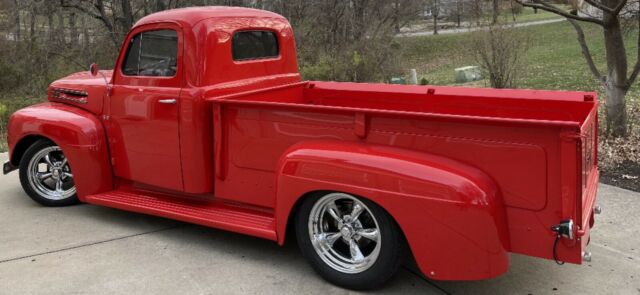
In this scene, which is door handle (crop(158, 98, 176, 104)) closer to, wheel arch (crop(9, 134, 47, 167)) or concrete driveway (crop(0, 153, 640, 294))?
concrete driveway (crop(0, 153, 640, 294))

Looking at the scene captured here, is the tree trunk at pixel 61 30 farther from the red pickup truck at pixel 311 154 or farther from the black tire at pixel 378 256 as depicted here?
the black tire at pixel 378 256

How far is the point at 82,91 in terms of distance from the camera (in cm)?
504

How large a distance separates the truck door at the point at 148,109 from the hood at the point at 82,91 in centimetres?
17

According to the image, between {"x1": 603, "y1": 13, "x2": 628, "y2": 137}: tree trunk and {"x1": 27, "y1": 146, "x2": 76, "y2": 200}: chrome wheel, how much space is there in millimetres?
5930

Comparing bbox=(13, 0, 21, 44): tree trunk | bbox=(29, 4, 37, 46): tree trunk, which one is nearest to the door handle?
bbox=(29, 4, 37, 46): tree trunk

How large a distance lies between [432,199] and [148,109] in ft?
8.09

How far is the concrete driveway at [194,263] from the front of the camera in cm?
362

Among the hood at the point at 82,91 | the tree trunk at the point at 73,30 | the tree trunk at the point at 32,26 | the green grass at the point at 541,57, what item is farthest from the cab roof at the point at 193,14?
the tree trunk at the point at 73,30

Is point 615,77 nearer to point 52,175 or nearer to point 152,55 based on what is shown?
point 152,55

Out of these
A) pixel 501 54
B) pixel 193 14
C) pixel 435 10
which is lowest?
pixel 501 54

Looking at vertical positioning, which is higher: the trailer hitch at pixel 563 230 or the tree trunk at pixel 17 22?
the tree trunk at pixel 17 22

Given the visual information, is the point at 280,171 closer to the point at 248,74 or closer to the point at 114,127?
Result: the point at 248,74

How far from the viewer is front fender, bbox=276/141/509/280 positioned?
298 centimetres

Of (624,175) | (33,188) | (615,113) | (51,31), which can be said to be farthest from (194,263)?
(51,31)
